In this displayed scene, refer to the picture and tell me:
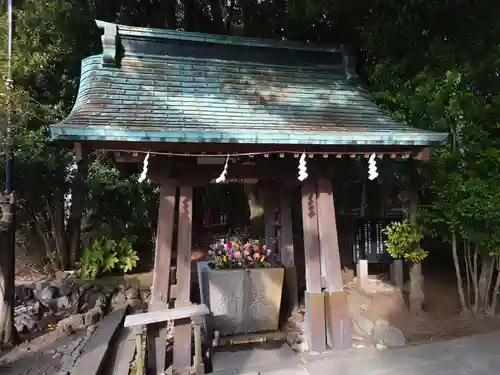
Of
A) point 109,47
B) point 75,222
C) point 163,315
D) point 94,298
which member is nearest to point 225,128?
point 109,47

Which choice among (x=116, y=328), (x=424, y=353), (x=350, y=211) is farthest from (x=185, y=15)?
(x=424, y=353)

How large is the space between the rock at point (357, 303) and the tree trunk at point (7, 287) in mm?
5451

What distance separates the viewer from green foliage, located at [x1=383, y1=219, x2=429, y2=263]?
525 cm

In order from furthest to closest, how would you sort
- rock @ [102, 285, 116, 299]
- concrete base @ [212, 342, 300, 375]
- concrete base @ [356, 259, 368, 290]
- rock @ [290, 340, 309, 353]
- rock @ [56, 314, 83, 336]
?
rock @ [102, 285, 116, 299], concrete base @ [356, 259, 368, 290], rock @ [56, 314, 83, 336], rock @ [290, 340, 309, 353], concrete base @ [212, 342, 300, 375]

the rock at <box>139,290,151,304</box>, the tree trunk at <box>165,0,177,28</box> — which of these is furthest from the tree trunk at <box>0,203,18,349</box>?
the tree trunk at <box>165,0,177,28</box>

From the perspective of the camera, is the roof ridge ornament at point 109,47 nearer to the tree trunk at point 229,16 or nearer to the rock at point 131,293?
the rock at point 131,293

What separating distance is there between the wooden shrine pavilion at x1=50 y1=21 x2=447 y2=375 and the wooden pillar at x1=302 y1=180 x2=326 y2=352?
0.01 meters

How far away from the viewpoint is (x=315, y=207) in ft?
14.9

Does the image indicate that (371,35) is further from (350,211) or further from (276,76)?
(350,211)

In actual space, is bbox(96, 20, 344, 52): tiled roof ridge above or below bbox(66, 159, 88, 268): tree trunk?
above

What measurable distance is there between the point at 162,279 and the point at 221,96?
2.39 meters

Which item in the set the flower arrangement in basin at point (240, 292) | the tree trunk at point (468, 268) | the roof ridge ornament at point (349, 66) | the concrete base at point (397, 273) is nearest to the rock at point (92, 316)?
the flower arrangement in basin at point (240, 292)

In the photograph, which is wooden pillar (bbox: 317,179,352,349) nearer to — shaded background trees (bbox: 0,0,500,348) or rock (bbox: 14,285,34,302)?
shaded background trees (bbox: 0,0,500,348)

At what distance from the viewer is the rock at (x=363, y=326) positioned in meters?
4.74
